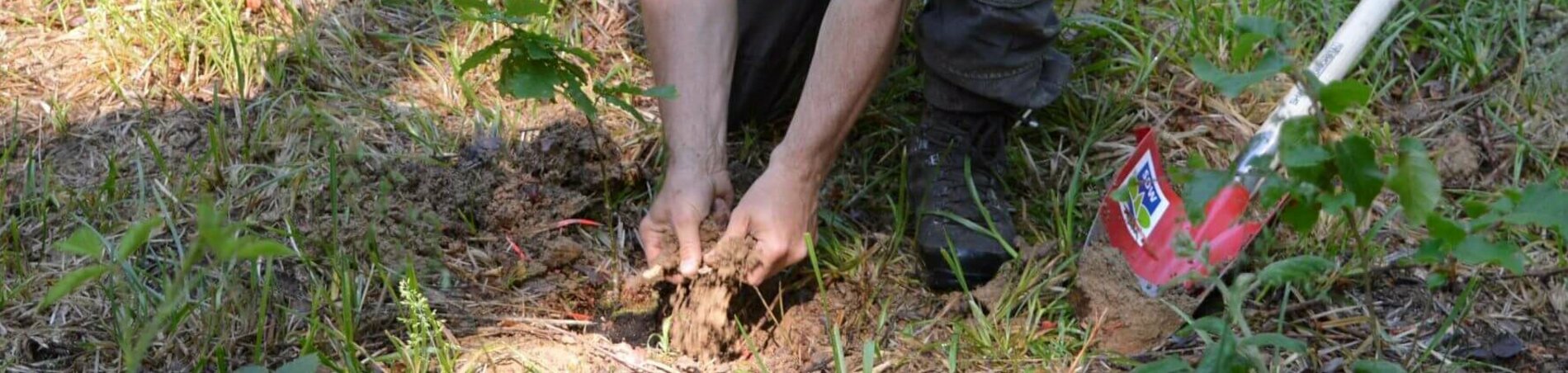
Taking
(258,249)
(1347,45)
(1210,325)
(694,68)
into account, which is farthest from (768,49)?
(258,249)

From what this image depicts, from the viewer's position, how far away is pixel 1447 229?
4.87 ft

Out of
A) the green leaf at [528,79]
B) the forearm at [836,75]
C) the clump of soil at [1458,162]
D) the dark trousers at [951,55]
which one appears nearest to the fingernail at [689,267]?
the forearm at [836,75]

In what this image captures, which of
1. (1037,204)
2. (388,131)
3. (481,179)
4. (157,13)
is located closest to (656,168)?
(481,179)

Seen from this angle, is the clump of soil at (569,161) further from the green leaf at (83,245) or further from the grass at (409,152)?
the green leaf at (83,245)

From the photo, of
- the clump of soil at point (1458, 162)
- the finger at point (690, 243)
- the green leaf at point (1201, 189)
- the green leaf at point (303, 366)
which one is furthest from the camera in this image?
the clump of soil at point (1458, 162)

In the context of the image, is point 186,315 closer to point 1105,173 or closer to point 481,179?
point 481,179

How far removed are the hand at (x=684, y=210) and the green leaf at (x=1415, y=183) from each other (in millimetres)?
944

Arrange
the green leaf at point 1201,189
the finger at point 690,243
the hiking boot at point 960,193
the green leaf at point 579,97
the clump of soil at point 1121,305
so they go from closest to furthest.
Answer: the green leaf at point 1201,189
the green leaf at point 579,97
the finger at point 690,243
the clump of soil at point 1121,305
the hiking boot at point 960,193

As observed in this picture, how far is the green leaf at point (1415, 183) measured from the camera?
139 cm

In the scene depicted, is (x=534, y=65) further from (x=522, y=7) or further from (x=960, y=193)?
(x=960, y=193)

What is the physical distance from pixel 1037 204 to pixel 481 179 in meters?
0.97

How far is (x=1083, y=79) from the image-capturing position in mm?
2654

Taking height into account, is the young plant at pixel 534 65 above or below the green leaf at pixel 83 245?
below

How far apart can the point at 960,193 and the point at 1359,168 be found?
990 millimetres
